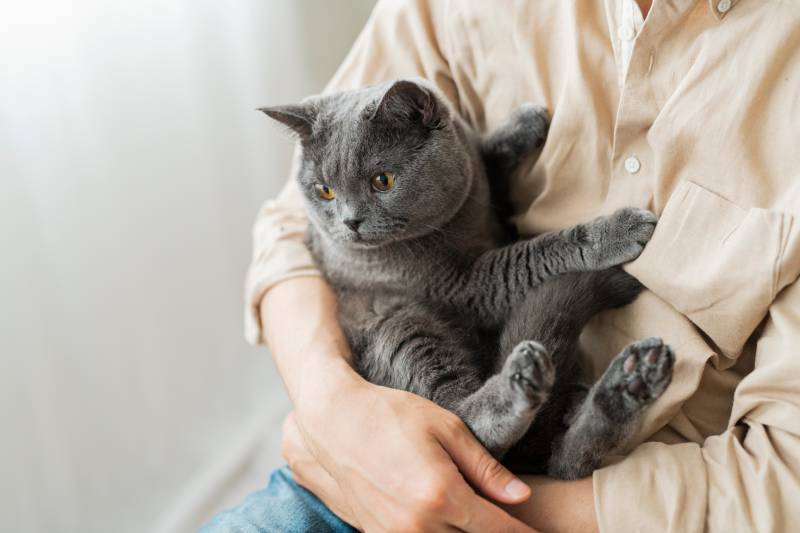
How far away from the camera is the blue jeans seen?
1046 millimetres

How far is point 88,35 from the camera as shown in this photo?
4.50 feet

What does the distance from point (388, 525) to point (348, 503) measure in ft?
0.41

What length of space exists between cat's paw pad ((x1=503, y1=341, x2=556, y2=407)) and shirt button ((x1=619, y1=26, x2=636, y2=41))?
414 millimetres

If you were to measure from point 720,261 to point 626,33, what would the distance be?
0.32 meters

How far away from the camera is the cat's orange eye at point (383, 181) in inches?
42.7

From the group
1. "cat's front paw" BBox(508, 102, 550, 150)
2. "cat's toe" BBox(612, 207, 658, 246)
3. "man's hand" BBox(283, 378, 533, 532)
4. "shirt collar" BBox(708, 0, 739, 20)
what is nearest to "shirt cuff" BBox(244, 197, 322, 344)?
"man's hand" BBox(283, 378, 533, 532)

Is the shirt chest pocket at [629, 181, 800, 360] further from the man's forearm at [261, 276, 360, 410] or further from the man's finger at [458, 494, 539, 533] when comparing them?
the man's forearm at [261, 276, 360, 410]

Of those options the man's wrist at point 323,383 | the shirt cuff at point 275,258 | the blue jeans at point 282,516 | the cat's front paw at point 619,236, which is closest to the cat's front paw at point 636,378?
the cat's front paw at point 619,236

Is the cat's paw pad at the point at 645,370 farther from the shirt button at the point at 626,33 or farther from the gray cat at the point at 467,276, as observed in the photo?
the shirt button at the point at 626,33

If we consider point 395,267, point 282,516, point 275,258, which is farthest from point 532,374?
point 275,258

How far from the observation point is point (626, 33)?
906 millimetres

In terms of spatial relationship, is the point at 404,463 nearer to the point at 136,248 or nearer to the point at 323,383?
the point at 323,383

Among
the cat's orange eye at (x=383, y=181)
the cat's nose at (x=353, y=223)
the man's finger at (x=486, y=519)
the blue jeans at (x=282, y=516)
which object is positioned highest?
the cat's orange eye at (x=383, y=181)

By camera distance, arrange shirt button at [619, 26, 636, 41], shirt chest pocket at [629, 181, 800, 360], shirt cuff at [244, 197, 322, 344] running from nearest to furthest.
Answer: shirt chest pocket at [629, 181, 800, 360], shirt button at [619, 26, 636, 41], shirt cuff at [244, 197, 322, 344]
